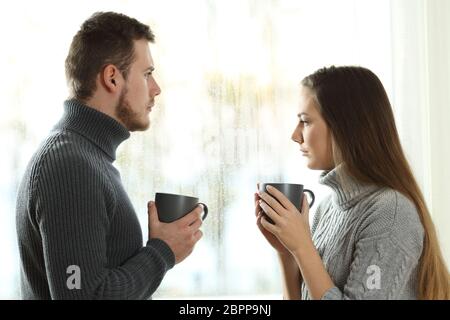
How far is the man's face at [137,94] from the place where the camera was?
1.47 metres

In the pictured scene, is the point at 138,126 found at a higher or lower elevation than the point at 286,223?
higher

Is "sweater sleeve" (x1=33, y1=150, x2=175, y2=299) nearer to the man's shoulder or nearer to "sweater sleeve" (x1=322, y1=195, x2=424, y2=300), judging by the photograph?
the man's shoulder

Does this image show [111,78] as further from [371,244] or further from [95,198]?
[371,244]

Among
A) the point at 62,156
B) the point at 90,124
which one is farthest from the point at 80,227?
the point at 90,124

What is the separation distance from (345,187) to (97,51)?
2.17ft

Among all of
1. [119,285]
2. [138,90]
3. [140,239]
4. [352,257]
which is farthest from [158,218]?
[352,257]

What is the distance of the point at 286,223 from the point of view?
1.35m

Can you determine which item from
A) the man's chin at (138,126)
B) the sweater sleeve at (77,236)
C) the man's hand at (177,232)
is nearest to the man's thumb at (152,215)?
the man's hand at (177,232)

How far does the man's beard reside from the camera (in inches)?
57.7

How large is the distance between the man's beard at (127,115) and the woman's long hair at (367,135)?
0.44 metres

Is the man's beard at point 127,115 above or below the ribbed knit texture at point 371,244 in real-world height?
above

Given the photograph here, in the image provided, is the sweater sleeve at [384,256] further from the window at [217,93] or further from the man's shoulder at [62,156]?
the window at [217,93]

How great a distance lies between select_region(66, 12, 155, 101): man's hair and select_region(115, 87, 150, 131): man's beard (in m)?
0.05

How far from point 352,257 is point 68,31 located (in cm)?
144
